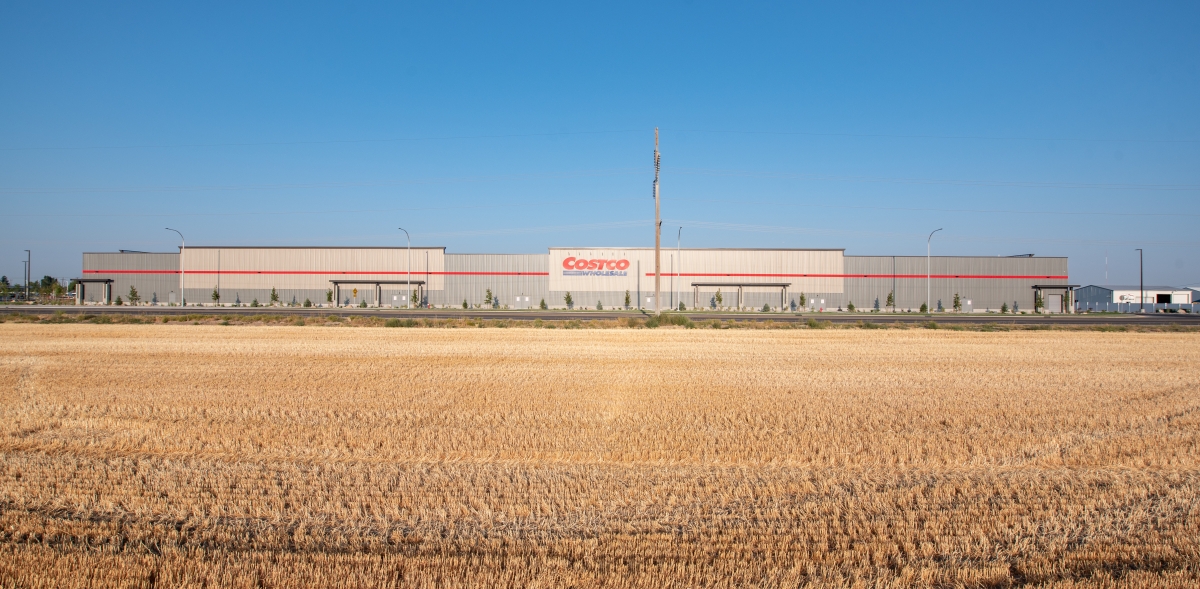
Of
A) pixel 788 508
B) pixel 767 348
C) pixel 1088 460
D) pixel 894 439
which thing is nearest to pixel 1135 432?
pixel 1088 460

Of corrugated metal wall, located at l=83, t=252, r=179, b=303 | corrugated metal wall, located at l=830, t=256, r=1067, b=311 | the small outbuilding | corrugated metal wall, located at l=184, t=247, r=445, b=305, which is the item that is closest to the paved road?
corrugated metal wall, located at l=184, t=247, r=445, b=305

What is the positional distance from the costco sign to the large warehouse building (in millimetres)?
108

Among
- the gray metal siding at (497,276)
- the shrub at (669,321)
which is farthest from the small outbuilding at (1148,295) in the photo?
the shrub at (669,321)

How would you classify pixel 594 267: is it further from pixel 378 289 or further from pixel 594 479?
pixel 594 479

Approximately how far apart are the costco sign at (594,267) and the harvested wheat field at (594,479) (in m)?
58.3

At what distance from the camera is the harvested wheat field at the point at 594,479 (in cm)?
492

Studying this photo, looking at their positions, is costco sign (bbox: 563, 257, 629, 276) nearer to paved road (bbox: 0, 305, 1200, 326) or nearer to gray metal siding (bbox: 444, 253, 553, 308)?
gray metal siding (bbox: 444, 253, 553, 308)

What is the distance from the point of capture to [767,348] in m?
23.6

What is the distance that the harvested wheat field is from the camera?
492 centimetres

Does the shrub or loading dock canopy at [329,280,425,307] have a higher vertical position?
loading dock canopy at [329,280,425,307]

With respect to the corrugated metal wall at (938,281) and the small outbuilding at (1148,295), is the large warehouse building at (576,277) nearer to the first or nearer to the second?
the corrugated metal wall at (938,281)

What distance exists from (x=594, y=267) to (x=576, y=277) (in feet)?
7.27

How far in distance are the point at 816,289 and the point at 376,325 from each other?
5315cm

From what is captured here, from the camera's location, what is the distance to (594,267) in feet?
244
